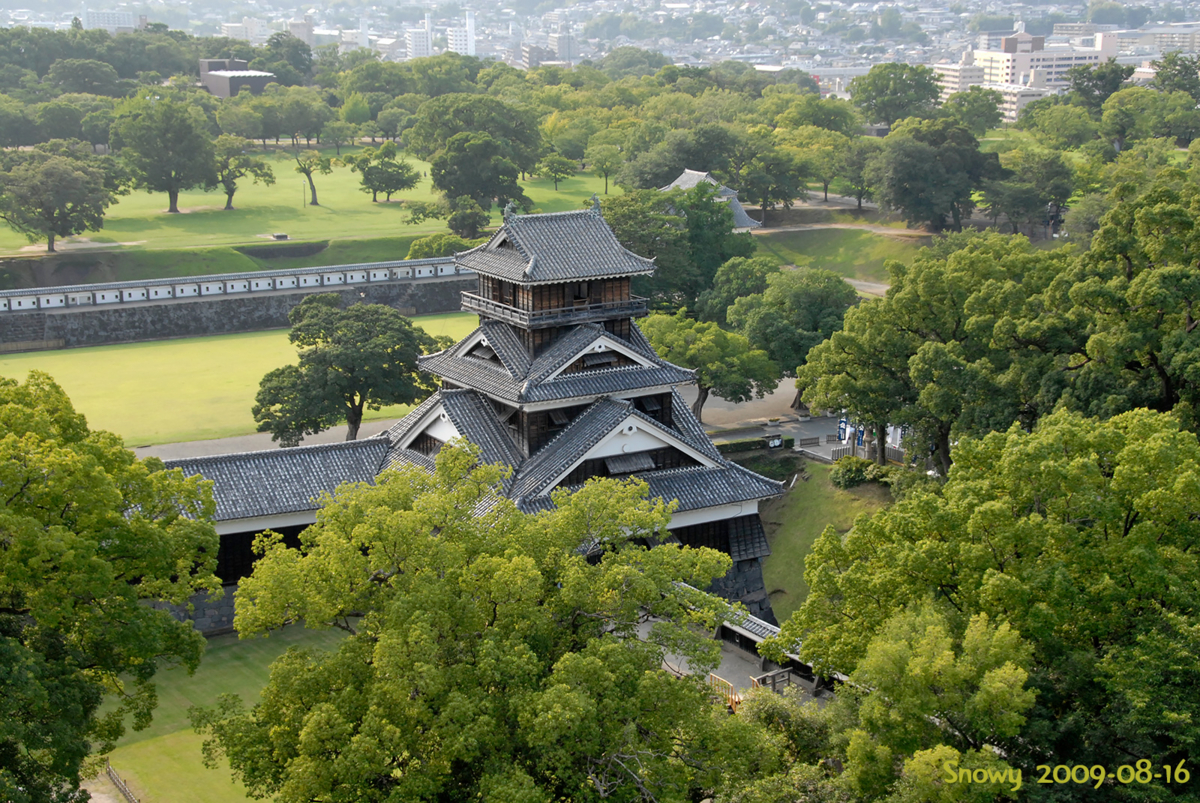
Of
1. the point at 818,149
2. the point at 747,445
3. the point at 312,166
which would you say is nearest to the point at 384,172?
the point at 312,166

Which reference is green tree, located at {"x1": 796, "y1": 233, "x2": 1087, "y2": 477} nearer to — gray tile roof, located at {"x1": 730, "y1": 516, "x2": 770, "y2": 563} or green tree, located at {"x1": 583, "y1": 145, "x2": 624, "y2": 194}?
gray tile roof, located at {"x1": 730, "y1": 516, "x2": 770, "y2": 563}

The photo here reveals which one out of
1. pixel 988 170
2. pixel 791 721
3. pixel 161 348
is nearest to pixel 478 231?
pixel 161 348

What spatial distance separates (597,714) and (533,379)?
1067 centimetres

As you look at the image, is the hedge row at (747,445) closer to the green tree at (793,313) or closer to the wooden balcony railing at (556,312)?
the green tree at (793,313)

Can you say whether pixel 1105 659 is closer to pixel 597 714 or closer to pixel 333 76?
pixel 597 714

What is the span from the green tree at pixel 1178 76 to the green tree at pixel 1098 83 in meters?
3.96

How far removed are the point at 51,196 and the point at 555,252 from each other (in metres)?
37.3

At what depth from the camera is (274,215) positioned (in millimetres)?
67062

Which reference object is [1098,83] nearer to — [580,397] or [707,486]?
[707,486]

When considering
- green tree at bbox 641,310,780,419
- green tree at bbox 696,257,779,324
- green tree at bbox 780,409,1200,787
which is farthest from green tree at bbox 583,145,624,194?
green tree at bbox 780,409,1200,787

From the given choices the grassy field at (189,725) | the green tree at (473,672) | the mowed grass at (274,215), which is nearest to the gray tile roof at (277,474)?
the grassy field at (189,725)

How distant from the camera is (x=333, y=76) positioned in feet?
353

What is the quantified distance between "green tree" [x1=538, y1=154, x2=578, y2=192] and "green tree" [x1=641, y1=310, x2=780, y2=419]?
1576 inches

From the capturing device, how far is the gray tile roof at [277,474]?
2417 cm
